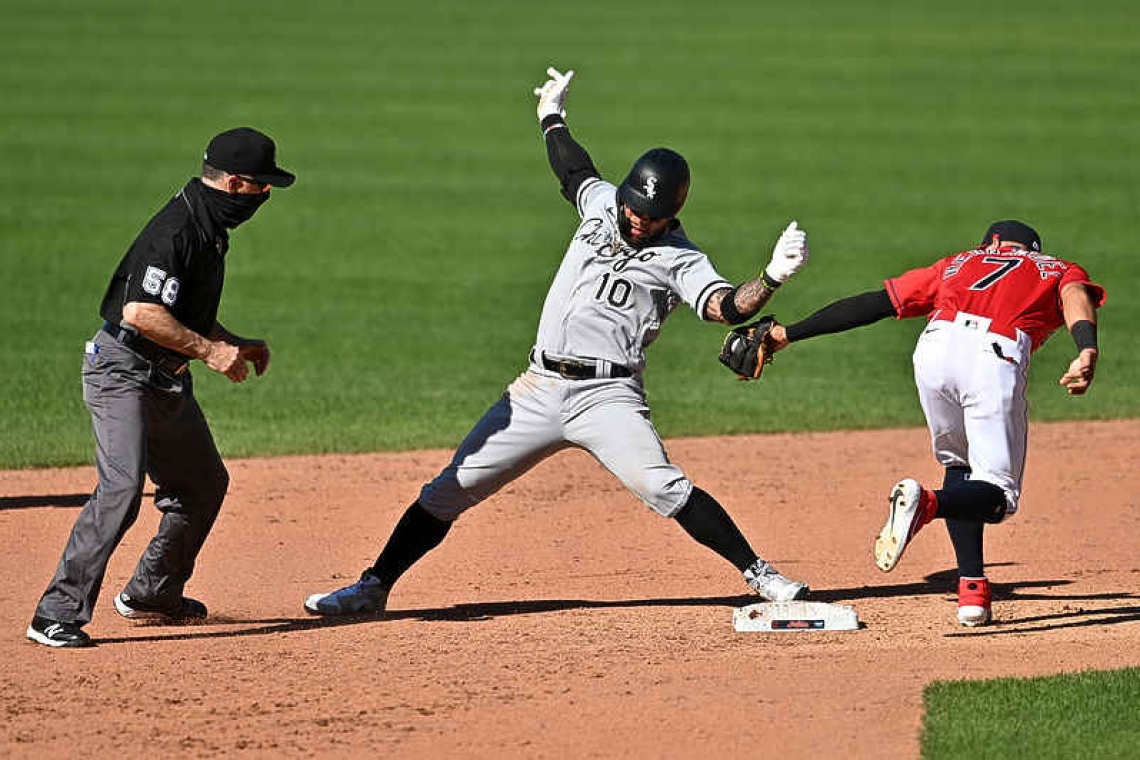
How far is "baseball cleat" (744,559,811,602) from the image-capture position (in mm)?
7023

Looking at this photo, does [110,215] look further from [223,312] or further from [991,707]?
[991,707]

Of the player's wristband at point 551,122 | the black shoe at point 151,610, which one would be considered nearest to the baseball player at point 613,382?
the black shoe at point 151,610

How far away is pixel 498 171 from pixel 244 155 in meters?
14.2

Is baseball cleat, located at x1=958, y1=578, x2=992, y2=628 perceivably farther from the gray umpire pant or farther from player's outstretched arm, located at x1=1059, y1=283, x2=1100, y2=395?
the gray umpire pant

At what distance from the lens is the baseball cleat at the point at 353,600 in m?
7.27

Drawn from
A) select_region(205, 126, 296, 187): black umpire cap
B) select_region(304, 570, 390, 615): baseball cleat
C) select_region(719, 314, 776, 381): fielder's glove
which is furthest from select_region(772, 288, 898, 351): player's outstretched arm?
select_region(205, 126, 296, 187): black umpire cap

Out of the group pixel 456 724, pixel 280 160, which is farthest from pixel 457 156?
pixel 456 724

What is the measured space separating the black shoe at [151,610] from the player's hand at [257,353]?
1024 mm

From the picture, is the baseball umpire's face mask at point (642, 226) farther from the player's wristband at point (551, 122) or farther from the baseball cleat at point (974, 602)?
the baseball cleat at point (974, 602)

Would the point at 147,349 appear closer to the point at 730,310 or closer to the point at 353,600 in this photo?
the point at 353,600

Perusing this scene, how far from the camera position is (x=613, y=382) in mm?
7062

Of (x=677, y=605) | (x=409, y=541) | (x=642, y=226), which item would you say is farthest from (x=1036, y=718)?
(x=409, y=541)

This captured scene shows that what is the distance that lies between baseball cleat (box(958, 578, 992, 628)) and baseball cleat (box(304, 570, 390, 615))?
236 cm

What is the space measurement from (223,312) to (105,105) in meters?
10.5
